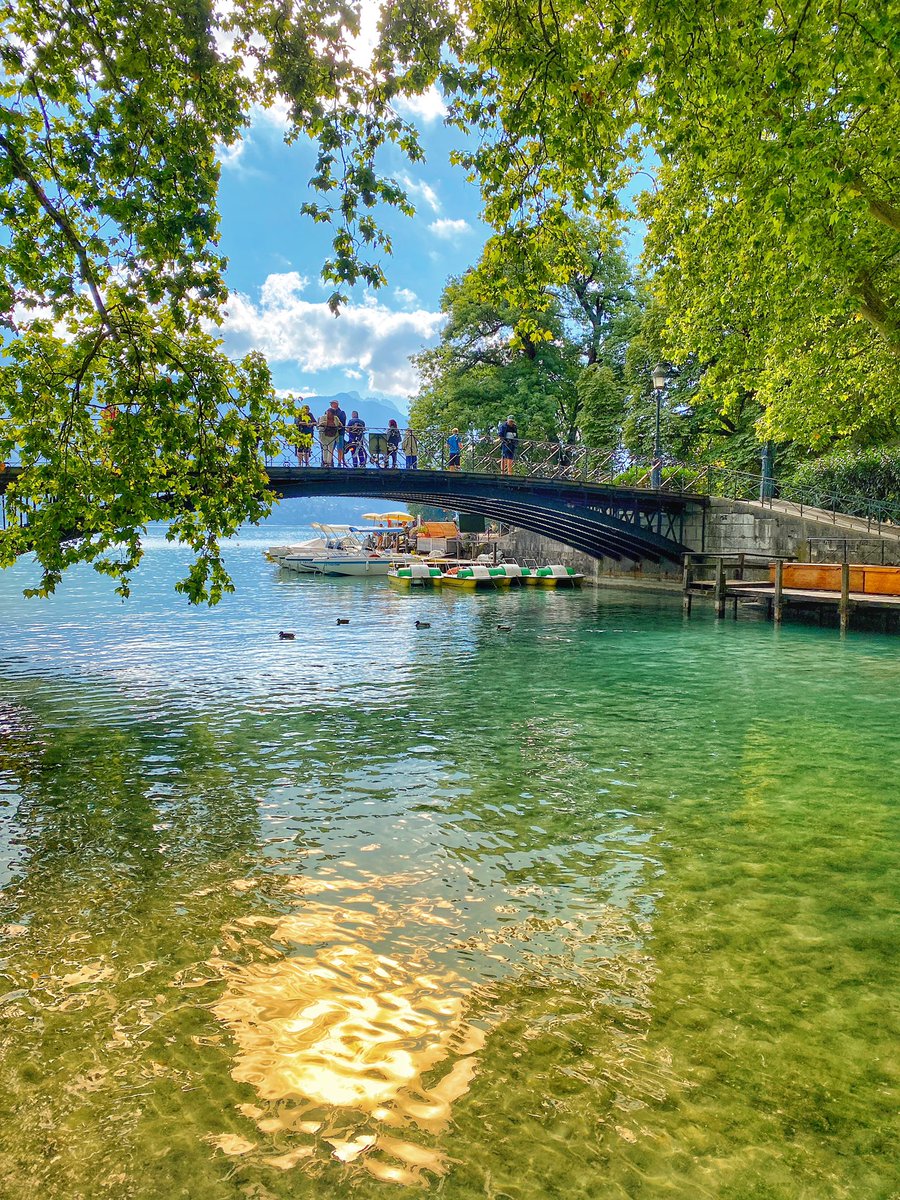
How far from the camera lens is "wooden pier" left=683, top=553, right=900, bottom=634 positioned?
21.2 meters

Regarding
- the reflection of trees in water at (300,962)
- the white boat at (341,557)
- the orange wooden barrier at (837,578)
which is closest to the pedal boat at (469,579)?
the white boat at (341,557)

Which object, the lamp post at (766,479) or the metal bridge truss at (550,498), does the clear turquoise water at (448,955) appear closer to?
the metal bridge truss at (550,498)

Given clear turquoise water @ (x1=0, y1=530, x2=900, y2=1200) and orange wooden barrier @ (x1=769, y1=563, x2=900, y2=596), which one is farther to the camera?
orange wooden barrier @ (x1=769, y1=563, x2=900, y2=596)

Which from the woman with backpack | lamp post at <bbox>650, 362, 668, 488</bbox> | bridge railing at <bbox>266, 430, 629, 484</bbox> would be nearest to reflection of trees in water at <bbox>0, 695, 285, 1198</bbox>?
bridge railing at <bbox>266, 430, 629, 484</bbox>

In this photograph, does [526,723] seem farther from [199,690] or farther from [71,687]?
[71,687]

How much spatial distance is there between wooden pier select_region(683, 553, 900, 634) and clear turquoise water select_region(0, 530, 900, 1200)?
10.2m

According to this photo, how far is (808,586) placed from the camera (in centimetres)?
2383

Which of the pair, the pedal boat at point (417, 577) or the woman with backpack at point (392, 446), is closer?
the woman with backpack at point (392, 446)

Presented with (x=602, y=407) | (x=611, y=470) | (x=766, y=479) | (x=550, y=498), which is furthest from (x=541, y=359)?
(x=766, y=479)

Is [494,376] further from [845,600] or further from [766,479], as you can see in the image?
[845,600]

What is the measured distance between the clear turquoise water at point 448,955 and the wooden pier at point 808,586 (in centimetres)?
1025

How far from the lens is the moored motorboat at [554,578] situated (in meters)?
38.6

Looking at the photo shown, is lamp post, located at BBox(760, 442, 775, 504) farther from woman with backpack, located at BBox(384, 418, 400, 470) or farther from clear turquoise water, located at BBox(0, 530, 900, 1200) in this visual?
clear turquoise water, located at BBox(0, 530, 900, 1200)

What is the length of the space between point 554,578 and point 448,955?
3418 centimetres
